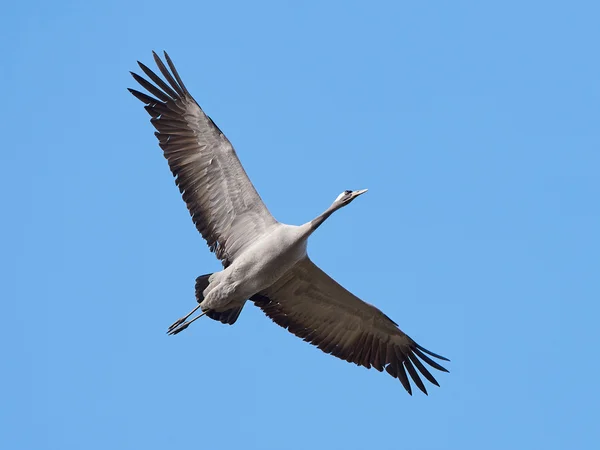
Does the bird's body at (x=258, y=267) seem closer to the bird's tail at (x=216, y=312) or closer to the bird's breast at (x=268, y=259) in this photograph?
the bird's breast at (x=268, y=259)

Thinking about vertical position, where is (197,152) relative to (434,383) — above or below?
above

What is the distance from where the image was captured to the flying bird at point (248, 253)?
53.6 ft

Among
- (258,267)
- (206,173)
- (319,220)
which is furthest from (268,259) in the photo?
(206,173)

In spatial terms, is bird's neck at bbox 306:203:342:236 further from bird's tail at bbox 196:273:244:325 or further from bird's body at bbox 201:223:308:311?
bird's tail at bbox 196:273:244:325

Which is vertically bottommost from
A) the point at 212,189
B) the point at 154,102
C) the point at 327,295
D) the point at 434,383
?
the point at 434,383

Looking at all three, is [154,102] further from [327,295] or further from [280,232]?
[327,295]

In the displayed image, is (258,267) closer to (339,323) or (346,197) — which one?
(346,197)

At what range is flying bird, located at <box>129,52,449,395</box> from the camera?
16.3 m

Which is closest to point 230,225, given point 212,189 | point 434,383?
point 212,189

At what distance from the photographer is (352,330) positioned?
1788 centimetres

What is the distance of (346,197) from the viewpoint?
16484 millimetres

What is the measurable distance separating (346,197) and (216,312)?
2.91m

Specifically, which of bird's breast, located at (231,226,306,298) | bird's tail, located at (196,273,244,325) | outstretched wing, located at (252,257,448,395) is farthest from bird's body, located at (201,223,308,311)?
outstretched wing, located at (252,257,448,395)

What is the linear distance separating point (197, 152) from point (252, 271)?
7.73ft
